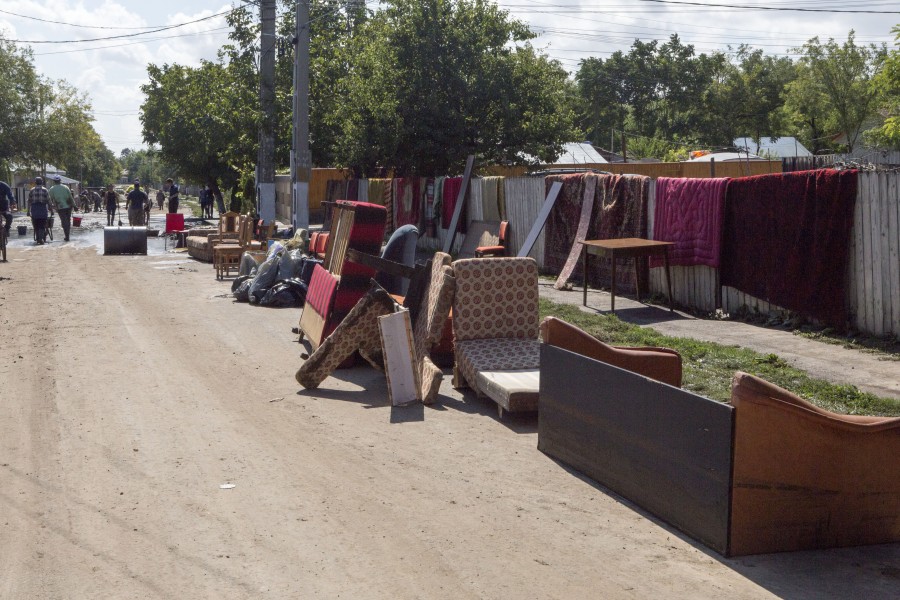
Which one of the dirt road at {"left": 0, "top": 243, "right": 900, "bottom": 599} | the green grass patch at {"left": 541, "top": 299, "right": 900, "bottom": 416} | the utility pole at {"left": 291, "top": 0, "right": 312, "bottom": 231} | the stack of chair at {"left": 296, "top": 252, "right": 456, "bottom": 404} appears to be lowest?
the dirt road at {"left": 0, "top": 243, "right": 900, "bottom": 599}

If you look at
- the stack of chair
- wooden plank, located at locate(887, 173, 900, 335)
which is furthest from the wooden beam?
wooden plank, located at locate(887, 173, 900, 335)

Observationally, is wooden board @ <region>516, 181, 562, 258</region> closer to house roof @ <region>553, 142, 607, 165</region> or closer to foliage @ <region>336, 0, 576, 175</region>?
foliage @ <region>336, 0, 576, 175</region>

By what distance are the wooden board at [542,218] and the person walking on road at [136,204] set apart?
16545 millimetres

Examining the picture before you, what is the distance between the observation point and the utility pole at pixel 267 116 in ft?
96.8

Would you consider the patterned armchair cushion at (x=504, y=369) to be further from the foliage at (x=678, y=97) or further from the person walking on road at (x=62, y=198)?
the foliage at (x=678, y=97)

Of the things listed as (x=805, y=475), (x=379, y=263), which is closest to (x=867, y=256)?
(x=379, y=263)

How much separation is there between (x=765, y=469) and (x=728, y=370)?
4.73 meters

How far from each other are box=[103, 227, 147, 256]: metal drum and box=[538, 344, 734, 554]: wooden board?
20.5m

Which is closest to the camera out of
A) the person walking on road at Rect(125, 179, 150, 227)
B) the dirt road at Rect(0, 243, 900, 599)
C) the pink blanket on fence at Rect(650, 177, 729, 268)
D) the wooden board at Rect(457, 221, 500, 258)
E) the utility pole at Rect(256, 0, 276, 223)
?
the dirt road at Rect(0, 243, 900, 599)

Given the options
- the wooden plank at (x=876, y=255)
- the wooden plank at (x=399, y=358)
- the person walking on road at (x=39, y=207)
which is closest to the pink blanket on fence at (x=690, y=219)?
the wooden plank at (x=876, y=255)

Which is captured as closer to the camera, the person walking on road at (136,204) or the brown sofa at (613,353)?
the brown sofa at (613,353)

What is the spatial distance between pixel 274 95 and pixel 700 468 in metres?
27.6

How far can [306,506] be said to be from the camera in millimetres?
5938

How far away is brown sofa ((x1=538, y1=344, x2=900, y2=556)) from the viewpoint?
5074mm
